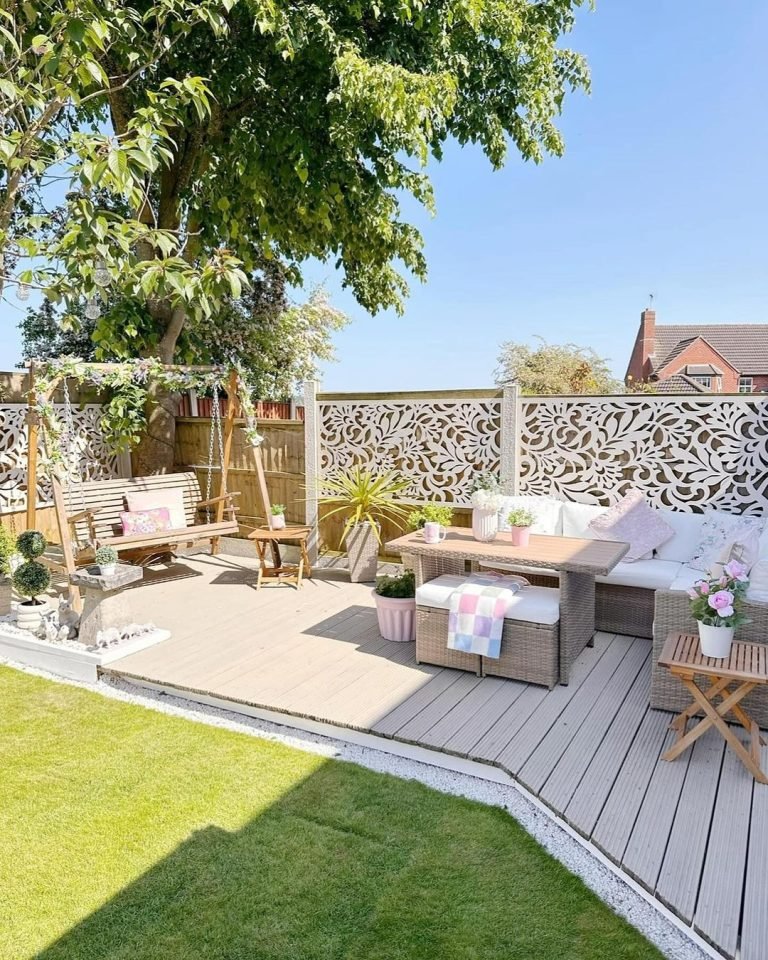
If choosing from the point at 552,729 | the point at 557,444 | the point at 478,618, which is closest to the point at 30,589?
the point at 478,618

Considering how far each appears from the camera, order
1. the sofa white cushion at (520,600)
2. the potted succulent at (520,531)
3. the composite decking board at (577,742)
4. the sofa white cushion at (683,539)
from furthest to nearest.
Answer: the sofa white cushion at (683,539) < the potted succulent at (520,531) < the sofa white cushion at (520,600) < the composite decking board at (577,742)

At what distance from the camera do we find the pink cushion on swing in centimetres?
596

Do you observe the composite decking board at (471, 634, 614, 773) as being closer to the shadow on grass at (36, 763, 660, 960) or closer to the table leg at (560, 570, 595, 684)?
the table leg at (560, 570, 595, 684)

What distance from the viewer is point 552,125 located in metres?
7.85

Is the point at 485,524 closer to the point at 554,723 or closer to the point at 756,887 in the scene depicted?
the point at 554,723

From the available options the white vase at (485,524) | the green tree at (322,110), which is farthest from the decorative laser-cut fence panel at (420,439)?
the green tree at (322,110)

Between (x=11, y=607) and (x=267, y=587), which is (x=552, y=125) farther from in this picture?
(x=11, y=607)

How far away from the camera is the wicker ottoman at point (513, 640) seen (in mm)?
3582

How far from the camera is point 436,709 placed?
337 centimetres

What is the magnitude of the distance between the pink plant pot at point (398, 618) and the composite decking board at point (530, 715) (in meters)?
0.99

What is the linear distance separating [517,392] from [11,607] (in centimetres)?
448

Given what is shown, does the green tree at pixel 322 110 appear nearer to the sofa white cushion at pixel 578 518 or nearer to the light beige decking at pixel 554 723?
the light beige decking at pixel 554 723

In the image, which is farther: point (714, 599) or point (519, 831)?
point (714, 599)

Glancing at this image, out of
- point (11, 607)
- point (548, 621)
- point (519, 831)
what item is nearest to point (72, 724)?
point (11, 607)
